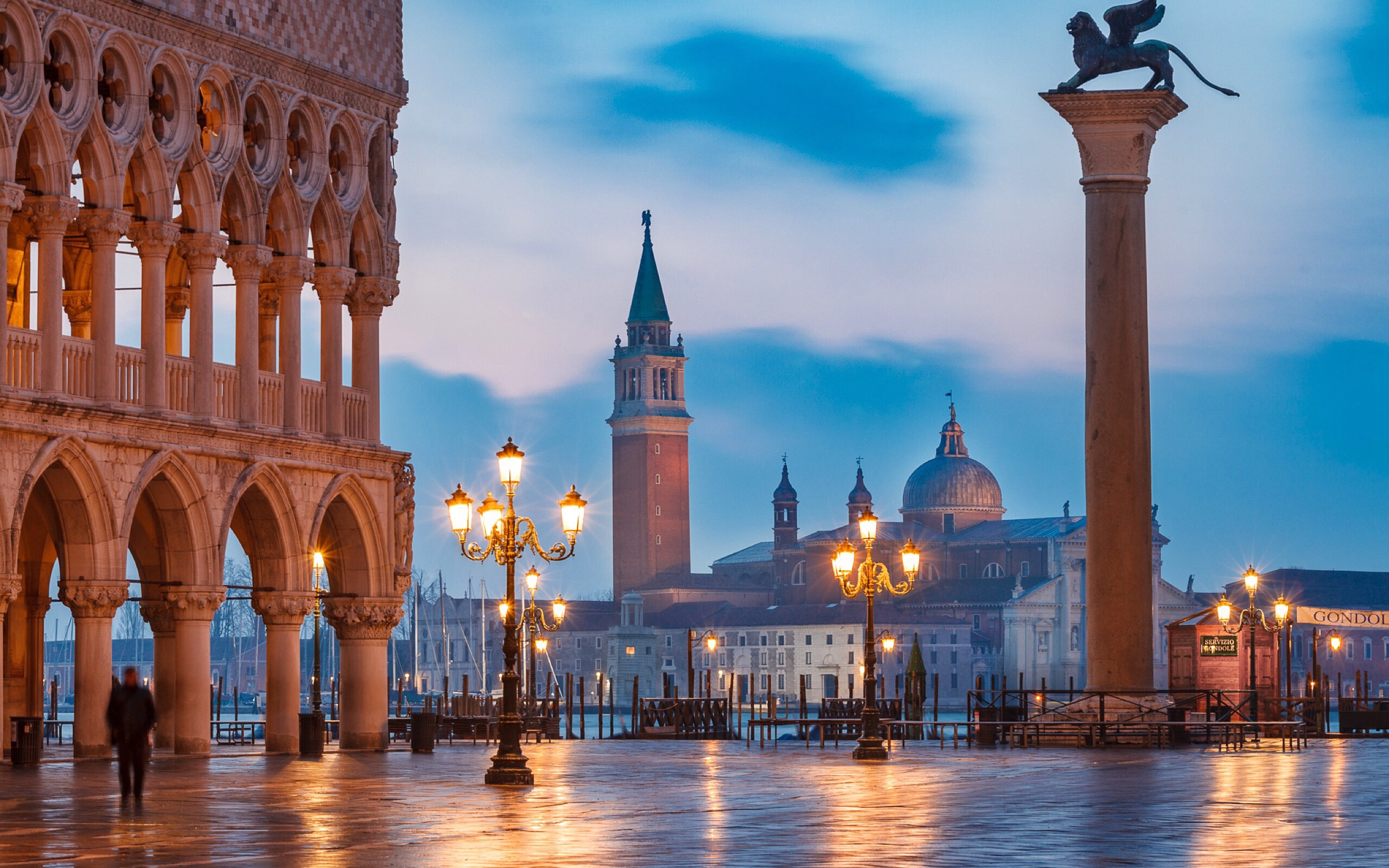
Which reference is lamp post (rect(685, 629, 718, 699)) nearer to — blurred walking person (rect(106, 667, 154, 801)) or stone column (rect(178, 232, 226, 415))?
stone column (rect(178, 232, 226, 415))

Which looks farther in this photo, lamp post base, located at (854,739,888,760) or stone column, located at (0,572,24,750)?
lamp post base, located at (854,739,888,760)

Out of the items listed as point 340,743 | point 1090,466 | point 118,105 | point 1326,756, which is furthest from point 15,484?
point 1326,756

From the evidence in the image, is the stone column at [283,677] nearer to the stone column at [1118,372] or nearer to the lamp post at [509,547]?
the lamp post at [509,547]

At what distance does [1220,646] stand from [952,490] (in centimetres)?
14042

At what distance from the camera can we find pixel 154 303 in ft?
101

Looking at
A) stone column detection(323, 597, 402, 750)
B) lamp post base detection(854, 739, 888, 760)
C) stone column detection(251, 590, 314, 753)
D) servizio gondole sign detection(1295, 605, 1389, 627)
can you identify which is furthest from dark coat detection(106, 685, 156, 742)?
servizio gondole sign detection(1295, 605, 1389, 627)

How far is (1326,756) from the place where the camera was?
3059 cm

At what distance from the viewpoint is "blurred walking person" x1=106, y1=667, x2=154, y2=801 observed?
63.8ft

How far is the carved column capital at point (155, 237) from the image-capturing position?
3052cm

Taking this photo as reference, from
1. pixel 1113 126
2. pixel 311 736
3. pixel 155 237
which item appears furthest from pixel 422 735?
pixel 1113 126

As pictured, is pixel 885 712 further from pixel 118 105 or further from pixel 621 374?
pixel 621 374

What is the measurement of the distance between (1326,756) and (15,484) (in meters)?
16.6

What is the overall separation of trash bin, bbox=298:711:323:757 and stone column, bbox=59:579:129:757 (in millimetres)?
3219

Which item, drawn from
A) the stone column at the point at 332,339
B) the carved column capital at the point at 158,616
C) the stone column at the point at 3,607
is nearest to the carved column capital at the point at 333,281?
the stone column at the point at 332,339
